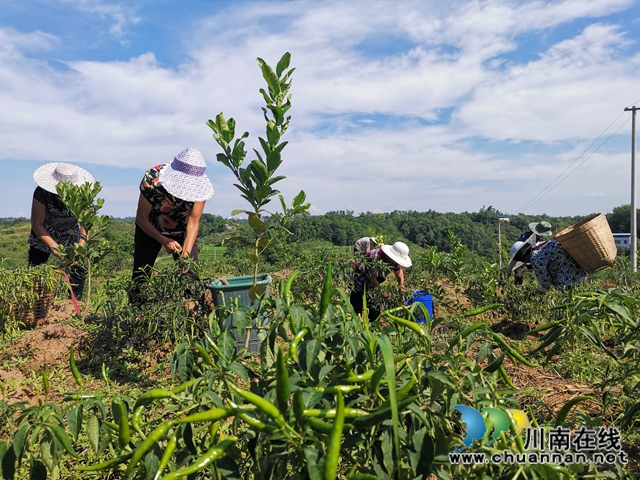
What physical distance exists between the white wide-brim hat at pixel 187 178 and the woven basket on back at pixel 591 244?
3338 mm

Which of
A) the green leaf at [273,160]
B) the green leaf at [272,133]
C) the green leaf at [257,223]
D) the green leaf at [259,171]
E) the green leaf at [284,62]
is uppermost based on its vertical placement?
the green leaf at [284,62]

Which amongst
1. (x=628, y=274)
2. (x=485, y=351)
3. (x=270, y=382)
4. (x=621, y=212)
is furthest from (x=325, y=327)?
(x=621, y=212)

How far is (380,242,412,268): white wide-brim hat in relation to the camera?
416 centimetres

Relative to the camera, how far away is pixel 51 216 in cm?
440

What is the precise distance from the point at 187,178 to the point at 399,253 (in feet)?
7.22

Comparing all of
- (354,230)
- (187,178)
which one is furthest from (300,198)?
(354,230)

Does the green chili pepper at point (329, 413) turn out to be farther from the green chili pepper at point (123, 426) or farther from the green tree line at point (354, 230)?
the green tree line at point (354, 230)

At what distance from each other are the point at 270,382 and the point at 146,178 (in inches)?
112

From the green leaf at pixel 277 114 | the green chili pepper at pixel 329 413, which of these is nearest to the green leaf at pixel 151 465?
the green chili pepper at pixel 329 413

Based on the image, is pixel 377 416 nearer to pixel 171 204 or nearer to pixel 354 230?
pixel 171 204

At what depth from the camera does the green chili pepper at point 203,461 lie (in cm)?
69

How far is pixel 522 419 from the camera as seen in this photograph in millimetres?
957

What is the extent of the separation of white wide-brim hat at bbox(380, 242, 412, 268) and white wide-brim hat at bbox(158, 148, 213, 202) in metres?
1.80

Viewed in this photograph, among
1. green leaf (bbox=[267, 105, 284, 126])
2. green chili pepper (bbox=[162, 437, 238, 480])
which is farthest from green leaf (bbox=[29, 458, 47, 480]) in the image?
green leaf (bbox=[267, 105, 284, 126])
